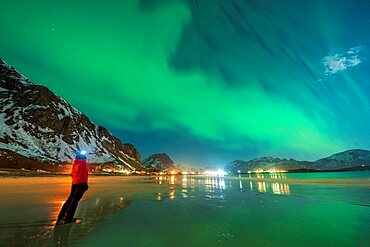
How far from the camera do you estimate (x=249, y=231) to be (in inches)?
302

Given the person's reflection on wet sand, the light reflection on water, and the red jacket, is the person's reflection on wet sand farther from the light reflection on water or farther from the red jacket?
the light reflection on water

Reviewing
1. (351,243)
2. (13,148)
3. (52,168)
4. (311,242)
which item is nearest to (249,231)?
(311,242)

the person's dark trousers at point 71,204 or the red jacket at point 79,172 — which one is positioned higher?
the red jacket at point 79,172

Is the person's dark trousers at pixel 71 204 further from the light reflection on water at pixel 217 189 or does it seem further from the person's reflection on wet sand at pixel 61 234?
the light reflection on water at pixel 217 189

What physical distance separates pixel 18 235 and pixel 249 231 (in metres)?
7.10

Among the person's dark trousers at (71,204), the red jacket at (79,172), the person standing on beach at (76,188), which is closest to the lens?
the person's dark trousers at (71,204)

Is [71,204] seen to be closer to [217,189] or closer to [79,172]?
[79,172]

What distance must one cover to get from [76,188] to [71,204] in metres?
0.64

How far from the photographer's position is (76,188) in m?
9.59

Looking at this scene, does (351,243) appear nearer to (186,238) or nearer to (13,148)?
(186,238)

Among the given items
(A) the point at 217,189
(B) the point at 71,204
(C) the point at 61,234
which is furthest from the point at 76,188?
(A) the point at 217,189

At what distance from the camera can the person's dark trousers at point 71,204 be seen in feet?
29.1

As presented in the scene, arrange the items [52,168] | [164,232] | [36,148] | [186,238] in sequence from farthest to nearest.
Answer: [36,148]
[52,168]
[164,232]
[186,238]

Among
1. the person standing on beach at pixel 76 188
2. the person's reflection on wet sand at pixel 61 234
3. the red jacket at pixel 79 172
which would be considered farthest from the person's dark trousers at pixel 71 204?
the person's reflection on wet sand at pixel 61 234
